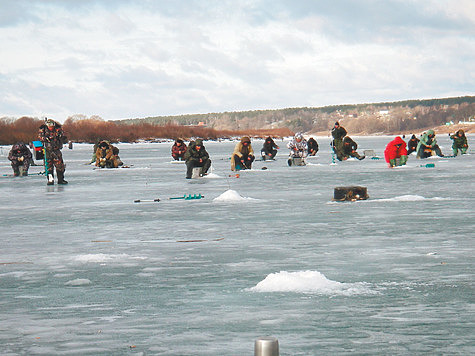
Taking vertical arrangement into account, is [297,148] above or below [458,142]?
above

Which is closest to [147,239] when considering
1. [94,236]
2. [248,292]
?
[94,236]

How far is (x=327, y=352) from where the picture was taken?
5359 millimetres

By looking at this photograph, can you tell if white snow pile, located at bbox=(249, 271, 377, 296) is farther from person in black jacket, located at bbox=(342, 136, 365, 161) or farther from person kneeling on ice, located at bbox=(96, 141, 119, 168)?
person in black jacket, located at bbox=(342, 136, 365, 161)

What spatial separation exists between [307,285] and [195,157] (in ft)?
63.0

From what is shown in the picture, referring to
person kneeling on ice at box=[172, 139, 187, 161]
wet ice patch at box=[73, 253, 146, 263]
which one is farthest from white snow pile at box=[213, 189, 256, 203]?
person kneeling on ice at box=[172, 139, 187, 161]

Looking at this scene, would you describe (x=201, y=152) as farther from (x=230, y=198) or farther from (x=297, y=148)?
(x=297, y=148)

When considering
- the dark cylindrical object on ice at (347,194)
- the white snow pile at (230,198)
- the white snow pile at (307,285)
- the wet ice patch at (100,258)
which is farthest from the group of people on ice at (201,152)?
the white snow pile at (307,285)

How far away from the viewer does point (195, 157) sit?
2672cm

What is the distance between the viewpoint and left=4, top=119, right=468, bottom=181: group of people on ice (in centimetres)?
2278

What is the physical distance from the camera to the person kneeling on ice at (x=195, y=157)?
26.3m

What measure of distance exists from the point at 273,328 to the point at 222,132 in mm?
153520

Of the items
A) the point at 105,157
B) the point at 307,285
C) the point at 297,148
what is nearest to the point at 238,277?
the point at 307,285

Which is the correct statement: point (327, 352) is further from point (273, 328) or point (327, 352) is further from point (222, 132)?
point (222, 132)

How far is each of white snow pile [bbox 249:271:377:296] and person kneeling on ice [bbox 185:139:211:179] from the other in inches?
726
